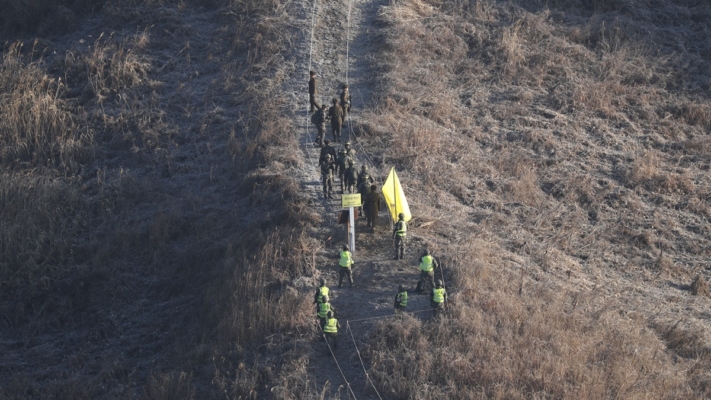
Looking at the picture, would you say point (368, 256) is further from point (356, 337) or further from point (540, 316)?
point (540, 316)

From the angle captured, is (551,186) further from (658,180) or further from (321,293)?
(321,293)

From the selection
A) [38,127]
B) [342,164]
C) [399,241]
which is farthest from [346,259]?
[38,127]

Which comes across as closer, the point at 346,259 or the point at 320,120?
the point at 346,259

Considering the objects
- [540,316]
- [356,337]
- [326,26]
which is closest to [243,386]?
[356,337]

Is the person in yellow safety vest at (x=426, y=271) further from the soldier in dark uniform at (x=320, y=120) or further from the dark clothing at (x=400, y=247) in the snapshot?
the soldier in dark uniform at (x=320, y=120)

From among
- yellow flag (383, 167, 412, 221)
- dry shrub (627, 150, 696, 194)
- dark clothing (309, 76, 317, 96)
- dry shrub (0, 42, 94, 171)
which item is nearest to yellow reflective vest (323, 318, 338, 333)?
yellow flag (383, 167, 412, 221)

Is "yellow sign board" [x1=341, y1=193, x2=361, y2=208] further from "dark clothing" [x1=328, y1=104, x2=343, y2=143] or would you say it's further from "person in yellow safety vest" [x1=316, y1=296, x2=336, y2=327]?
"dark clothing" [x1=328, y1=104, x2=343, y2=143]
